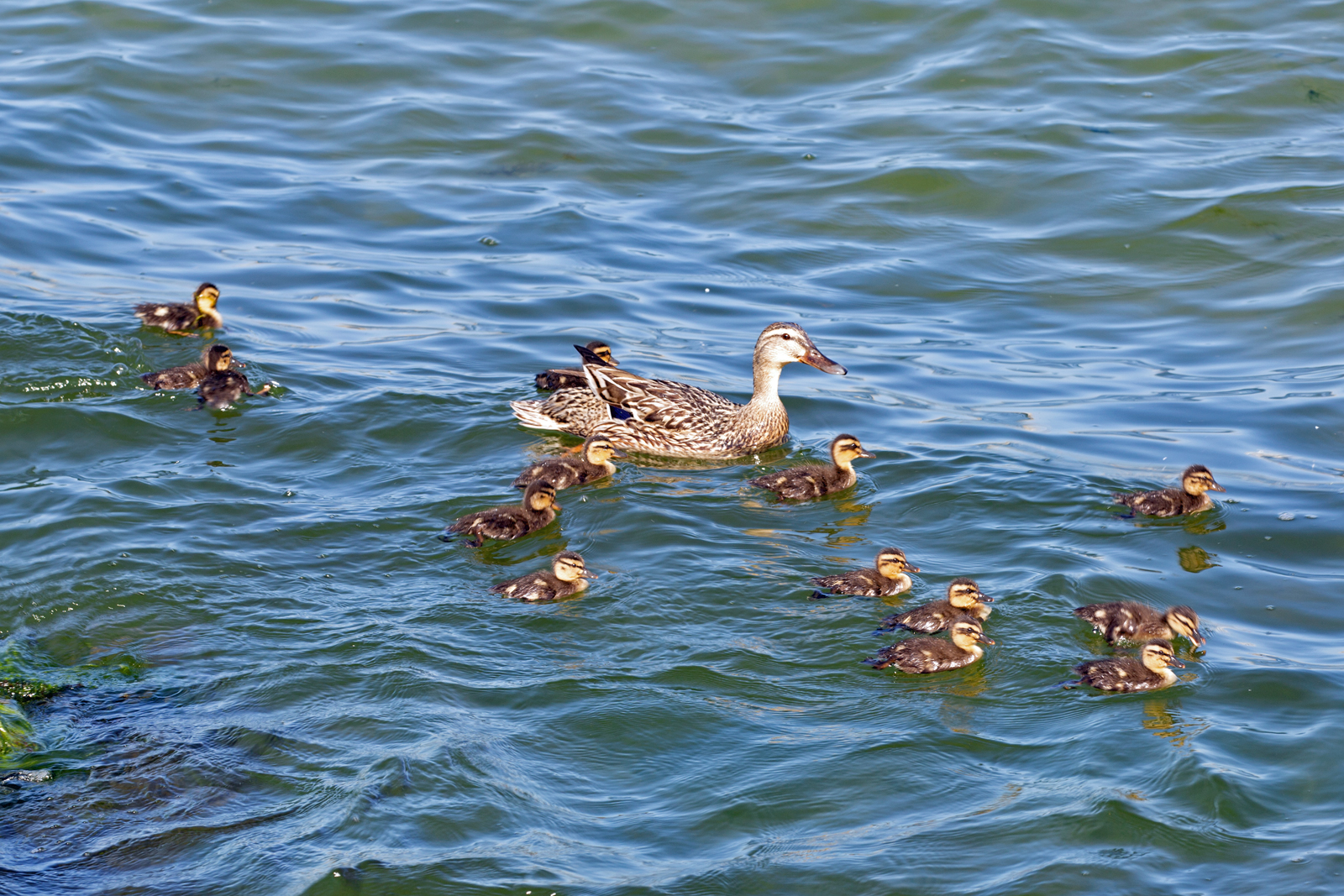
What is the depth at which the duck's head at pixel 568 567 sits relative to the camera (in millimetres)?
6883

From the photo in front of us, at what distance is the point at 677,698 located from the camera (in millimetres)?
6066

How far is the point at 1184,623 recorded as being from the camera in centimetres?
653

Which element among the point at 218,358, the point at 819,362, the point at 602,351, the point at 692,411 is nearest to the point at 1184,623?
the point at 819,362

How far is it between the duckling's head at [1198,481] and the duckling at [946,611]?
1891 mm

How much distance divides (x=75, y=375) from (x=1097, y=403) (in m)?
6.47

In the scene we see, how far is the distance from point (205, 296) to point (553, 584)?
14.1ft

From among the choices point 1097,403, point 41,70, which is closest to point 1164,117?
point 1097,403

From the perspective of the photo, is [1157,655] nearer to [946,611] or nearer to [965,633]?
[965,633]

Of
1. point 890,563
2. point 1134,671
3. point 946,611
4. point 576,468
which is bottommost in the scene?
point 1134,671

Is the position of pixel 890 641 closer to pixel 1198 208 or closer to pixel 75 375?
pixel 75 375

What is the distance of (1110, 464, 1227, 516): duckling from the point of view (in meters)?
7.93

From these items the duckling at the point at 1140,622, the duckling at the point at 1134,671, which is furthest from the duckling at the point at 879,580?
the duckling at the point at 1134,671

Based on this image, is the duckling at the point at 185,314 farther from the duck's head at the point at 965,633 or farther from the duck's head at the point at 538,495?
the duck's head at the point at 965,633

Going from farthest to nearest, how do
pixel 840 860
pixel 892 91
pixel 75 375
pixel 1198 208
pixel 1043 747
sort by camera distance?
pixel 892 91 < pixel 1198 208 < pixel 75 375 < pixel 1043 747 < pixel 840 860
